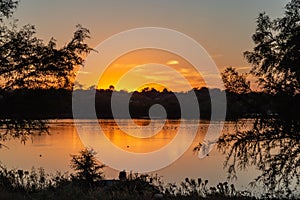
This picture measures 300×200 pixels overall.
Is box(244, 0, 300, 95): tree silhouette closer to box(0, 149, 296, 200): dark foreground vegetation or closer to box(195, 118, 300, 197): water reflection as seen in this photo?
box(195, 118, 300, 197): water reflection

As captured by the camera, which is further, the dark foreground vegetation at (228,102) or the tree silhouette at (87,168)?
the tree silhouette at (87,168)

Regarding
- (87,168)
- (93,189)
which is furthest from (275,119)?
(87,168)

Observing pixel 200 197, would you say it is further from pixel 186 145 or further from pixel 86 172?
pixel 186 145

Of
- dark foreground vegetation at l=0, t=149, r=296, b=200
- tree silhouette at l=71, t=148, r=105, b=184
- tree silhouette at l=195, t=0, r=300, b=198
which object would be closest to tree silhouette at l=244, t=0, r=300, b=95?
tree silhouette at l=195, t=0, r=300, b=198

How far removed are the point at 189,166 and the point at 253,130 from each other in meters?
25.0

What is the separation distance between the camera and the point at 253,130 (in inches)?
499

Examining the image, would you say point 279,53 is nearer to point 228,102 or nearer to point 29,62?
point 228,102

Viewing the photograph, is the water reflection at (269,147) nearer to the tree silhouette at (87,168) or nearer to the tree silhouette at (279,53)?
the tree silhouette at (279,53)

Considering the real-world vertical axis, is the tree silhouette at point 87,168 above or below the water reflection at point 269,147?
below

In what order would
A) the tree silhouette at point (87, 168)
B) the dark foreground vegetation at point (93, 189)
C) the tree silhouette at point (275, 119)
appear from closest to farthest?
the dark foreground vegetation at point (93, 189), the tree silhouette at point (275, 119), the tree silhouette at point (87, 168)

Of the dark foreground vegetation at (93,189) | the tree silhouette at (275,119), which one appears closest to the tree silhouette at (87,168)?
the dark foreground vegetation at (93,189)

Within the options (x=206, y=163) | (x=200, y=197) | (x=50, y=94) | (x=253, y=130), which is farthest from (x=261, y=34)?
(x=206, y=163)

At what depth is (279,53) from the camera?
1245 cm

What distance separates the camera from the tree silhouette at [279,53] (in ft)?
38.7
